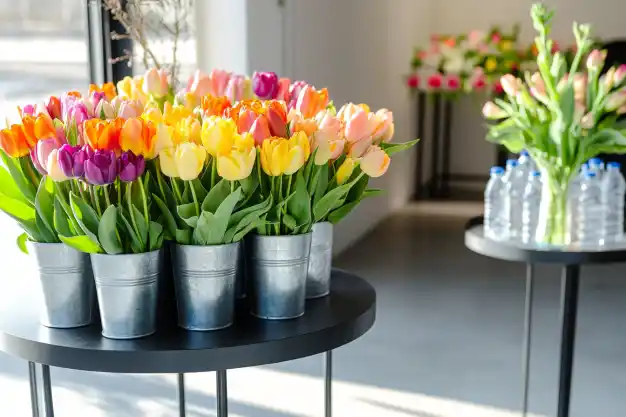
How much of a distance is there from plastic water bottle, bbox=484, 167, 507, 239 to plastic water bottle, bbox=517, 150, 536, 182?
0.26 feet

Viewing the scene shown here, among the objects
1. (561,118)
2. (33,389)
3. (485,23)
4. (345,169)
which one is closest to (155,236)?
(345,169)

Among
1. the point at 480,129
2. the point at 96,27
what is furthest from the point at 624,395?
the point at 480,129

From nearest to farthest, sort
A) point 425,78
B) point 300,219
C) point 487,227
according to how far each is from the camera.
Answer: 1. point 300,219
2. point 487,227
3. point 425,78

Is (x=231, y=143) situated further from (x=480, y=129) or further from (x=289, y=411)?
(x=480, y=129)

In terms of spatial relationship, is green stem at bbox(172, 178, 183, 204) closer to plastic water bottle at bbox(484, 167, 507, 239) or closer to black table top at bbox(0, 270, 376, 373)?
black table top at bbox(0, 270, 376, 373)

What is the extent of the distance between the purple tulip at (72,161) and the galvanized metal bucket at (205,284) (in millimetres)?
194

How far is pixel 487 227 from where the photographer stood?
7.97ft

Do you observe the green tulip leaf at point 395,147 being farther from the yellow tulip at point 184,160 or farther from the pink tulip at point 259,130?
the yellow tulip at point 184,160

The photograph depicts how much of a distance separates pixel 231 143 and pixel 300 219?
0.61 feet

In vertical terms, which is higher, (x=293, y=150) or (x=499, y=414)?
(x=293, y=150)

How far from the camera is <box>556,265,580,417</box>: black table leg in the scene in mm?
2283

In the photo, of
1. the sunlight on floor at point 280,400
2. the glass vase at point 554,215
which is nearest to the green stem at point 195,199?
the glass vase at point 554,215

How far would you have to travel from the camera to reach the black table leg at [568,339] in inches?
89.9

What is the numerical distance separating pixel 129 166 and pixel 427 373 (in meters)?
2.21
